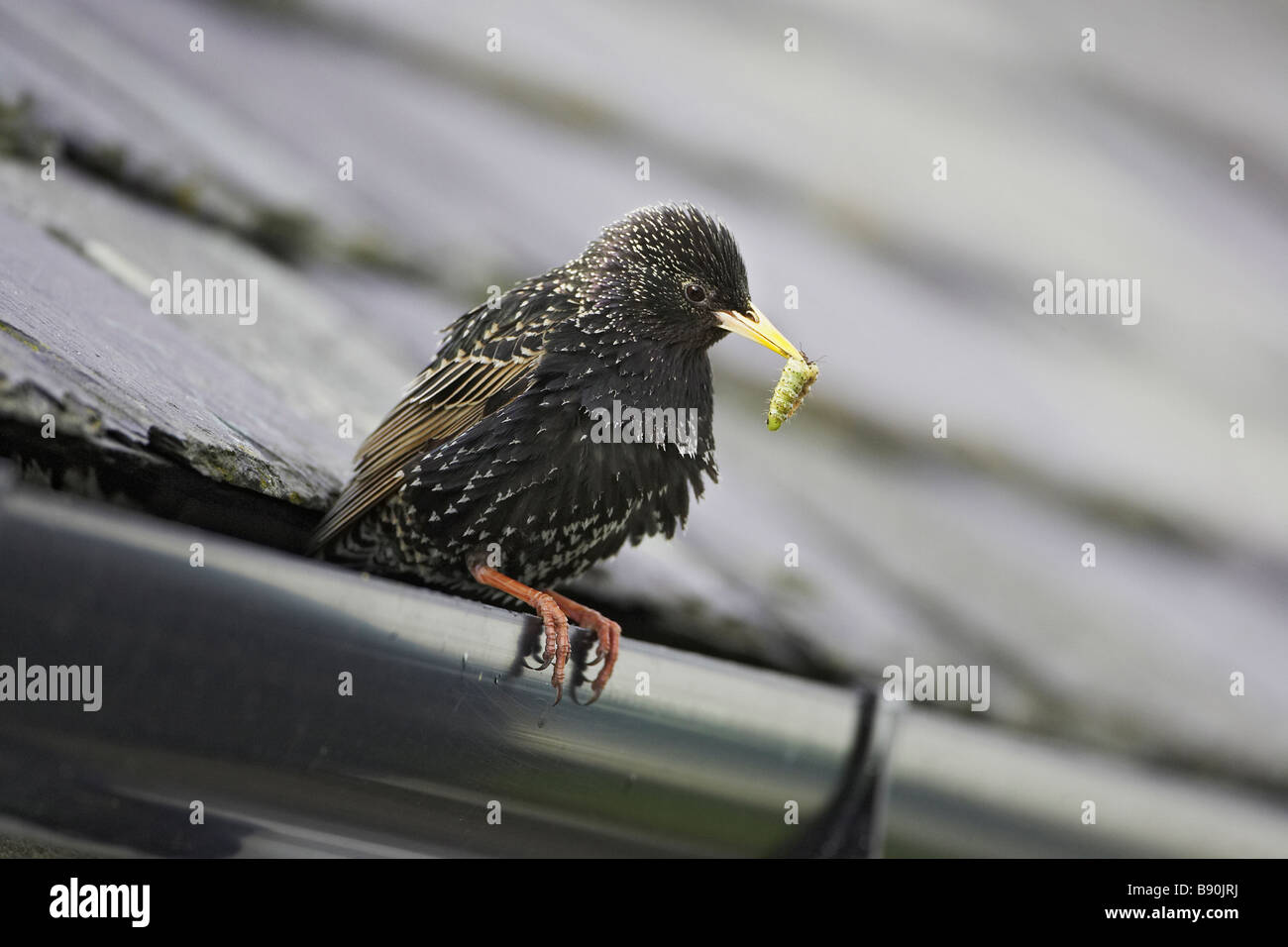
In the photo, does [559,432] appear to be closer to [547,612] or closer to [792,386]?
[547,612]

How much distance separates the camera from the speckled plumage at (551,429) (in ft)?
9.32

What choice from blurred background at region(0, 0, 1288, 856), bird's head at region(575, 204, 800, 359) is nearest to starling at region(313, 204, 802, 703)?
bird's head at region(575, 204, 800, 359)

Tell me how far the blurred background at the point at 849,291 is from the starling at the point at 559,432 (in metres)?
0.24

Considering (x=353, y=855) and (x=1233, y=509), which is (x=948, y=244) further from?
(x=353, y=855)

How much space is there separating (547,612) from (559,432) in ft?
1.50

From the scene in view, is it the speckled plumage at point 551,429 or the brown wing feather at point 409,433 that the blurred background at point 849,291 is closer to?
the brown wing feather at point 409,433

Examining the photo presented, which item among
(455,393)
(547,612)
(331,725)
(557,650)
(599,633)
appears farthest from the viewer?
(455,393)

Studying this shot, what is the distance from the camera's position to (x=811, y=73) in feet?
21.8

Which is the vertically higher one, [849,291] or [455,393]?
[849,291]

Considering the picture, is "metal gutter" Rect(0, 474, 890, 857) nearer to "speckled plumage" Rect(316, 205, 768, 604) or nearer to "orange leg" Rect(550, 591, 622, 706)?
"orange leg" Rect(550, 591, 622, 706)

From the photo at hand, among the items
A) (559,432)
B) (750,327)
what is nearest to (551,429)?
(559,432)

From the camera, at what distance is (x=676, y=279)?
3275 mm
